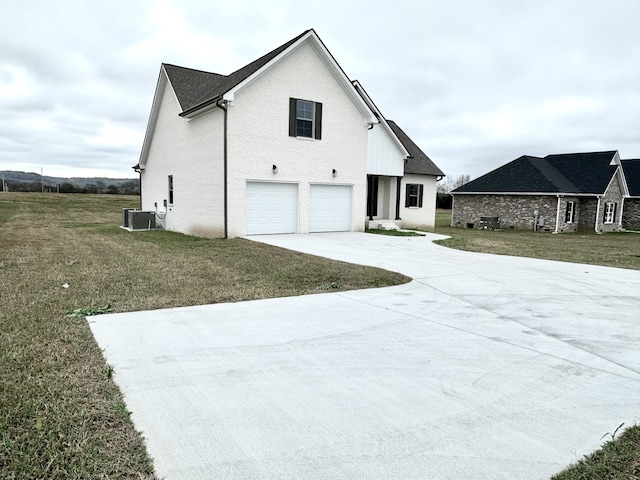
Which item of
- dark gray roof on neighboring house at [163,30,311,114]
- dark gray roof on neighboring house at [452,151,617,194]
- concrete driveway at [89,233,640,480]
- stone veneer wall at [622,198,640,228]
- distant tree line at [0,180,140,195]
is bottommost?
concrete driveway at [89,233,640,480]

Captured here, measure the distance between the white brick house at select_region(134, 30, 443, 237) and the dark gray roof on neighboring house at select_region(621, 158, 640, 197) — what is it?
86.3 ft

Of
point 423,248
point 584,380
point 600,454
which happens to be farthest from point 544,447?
point 423,248

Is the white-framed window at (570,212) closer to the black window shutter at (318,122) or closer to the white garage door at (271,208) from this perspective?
the black window shutter at (318,122)

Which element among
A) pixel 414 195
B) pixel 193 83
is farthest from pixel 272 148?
pixel 414 195

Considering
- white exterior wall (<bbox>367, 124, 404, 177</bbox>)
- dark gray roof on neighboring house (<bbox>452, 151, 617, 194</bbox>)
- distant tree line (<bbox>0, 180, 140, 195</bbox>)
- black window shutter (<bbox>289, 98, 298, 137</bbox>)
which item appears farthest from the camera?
→ distant tree line (<bbox>0, 180, 140, 195</bbox>)

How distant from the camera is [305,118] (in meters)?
16.5

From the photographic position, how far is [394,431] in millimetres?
2939

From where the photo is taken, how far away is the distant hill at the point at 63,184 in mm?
59062

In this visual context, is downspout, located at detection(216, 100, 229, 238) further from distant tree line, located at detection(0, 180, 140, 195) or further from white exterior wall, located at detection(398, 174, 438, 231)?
distant tree line, located at detection(0, 180, 140, 195)

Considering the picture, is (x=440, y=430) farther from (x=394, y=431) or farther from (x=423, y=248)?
(x=423, y=248)

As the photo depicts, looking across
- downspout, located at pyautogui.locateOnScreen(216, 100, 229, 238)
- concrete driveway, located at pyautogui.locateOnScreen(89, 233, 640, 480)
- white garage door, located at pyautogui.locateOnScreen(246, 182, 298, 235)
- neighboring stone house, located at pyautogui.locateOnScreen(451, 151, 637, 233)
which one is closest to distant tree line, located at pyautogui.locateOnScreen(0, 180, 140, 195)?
neighboring stone house, located at pyautogui.locateOnScreen(451, 151, 637, 233)

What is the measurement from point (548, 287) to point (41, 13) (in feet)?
59.1

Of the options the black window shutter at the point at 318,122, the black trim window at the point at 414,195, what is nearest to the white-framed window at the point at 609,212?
the black trim window at the point at 414,195

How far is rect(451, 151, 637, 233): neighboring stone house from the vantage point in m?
28.3
